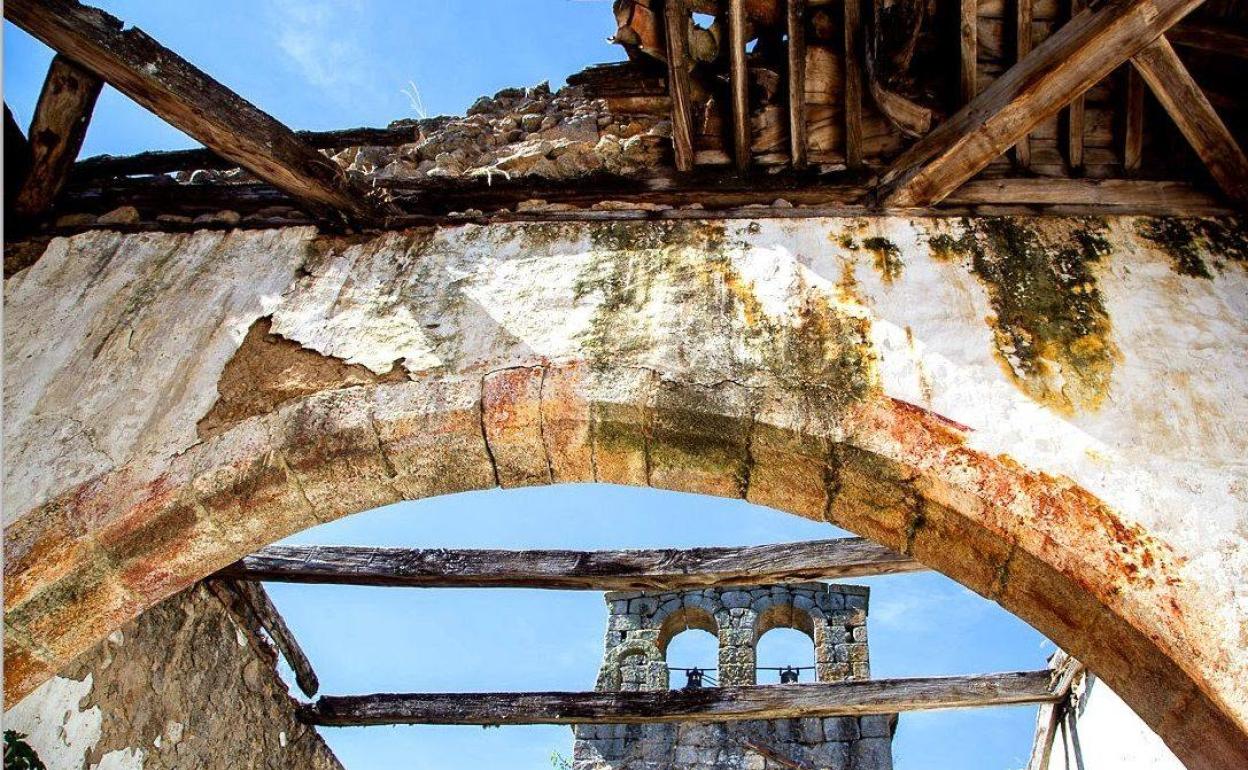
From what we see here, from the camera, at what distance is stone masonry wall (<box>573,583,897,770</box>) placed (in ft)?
27.1

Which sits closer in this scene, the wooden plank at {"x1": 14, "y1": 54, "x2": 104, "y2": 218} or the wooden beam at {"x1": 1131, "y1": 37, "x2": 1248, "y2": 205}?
the wooden beam at {"x1": 1131, "y1": 37, "x2": 1248, "y2": 205}

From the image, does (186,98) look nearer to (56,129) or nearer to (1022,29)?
(56,129)

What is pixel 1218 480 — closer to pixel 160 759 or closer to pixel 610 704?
pixel 610 704

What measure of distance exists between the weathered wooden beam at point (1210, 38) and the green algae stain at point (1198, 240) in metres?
0.53

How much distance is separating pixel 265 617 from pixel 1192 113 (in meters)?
4.92

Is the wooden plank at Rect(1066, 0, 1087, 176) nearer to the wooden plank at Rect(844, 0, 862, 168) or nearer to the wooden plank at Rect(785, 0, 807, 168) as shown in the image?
the wooden plank at Rect(844, 0, 862, 168)

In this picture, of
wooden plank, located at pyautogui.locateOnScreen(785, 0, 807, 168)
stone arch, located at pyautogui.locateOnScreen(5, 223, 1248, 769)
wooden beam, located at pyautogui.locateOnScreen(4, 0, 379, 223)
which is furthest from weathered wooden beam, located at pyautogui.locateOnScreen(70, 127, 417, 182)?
wooden plank, located at pyautogui.locateOnScreen(785, 0, 807, 168)

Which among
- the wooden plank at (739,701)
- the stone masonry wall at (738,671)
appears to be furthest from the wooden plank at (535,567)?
the stone masonry wall at (738,671)

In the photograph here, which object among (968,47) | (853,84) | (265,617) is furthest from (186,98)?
(265,617)

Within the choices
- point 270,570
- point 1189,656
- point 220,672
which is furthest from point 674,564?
point 1189,656

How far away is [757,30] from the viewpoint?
3330 millimetres

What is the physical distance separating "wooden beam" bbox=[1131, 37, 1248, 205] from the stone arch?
0.60 m

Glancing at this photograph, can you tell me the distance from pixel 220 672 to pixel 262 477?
2.85 meters

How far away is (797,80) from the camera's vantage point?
127 inches
